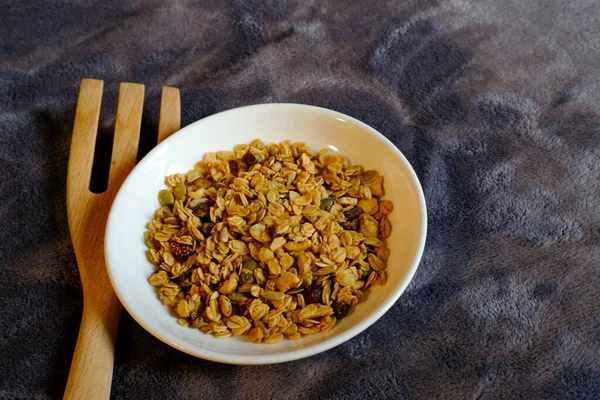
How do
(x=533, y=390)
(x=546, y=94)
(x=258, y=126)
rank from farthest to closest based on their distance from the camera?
(x=546, y=94) < (x=258, y=126) < (x=533, y=390)

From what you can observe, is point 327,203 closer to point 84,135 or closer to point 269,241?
point 269,241

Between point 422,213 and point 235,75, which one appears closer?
point 422,213

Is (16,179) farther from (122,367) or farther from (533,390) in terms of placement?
(533,390)

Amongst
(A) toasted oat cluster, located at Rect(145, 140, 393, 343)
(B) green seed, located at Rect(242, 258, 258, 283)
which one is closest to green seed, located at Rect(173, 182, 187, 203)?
(A) toasted oat cluster, located at Rect(145, 140, 393, 343)

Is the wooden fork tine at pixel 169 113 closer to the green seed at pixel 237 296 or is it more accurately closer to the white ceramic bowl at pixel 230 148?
the white ceramic bowl at pixel 230 148

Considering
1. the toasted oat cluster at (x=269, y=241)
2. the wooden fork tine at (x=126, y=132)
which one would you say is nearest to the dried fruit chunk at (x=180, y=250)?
the toasted oat cluster at (x=269, y=241)

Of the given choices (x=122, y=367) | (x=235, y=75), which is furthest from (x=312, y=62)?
(x=122, y=367)
